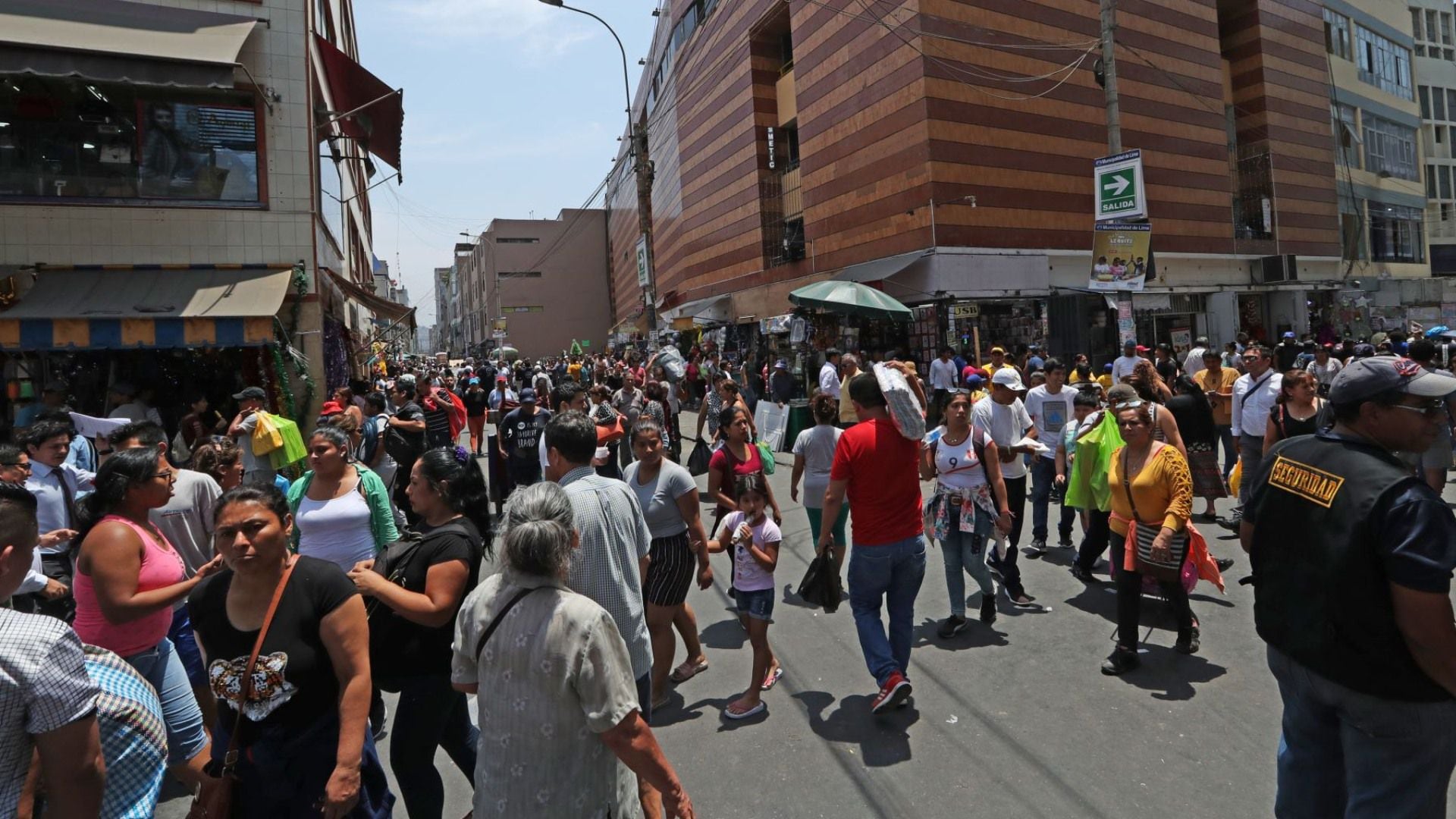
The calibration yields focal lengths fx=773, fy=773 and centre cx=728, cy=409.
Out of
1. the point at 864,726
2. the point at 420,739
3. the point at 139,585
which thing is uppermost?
the point at 139,585

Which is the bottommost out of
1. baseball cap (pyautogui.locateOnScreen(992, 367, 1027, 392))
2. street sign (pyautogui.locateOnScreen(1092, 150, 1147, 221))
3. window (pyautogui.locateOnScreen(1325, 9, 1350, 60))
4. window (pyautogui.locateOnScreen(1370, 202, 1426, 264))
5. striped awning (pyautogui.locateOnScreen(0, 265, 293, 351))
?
baseball cap (pyautogui.locateOnScreen(992, 367, 1027, 392))

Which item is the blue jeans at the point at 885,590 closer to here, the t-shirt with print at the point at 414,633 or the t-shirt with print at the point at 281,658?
the t-shirt with print at the point at 414,633

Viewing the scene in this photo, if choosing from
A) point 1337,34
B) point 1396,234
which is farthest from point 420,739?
point 1396,234

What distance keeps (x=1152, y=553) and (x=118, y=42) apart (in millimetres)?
12704

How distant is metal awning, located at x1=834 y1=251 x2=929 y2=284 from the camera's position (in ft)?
60.9

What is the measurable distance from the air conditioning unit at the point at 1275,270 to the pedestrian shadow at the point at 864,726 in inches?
1110

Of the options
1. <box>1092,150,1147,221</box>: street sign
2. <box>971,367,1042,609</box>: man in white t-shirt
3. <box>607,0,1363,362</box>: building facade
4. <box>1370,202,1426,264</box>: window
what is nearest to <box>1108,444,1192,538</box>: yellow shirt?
<box>971,367,1042,609</box>: man in white t-shirt

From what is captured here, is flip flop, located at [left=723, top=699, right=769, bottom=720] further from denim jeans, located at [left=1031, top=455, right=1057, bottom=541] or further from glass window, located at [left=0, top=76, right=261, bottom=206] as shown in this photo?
glass window, located at [left=0, top=76, right=261, bottom=206]

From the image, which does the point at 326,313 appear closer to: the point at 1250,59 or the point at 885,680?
the point at 885,680

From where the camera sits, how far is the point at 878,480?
13.6ft

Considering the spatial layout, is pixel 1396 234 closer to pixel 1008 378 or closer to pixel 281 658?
pixel 1008 378

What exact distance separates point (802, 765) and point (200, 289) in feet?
35.0

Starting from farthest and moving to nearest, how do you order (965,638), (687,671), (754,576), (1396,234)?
(1396,234) < (965,638) < (687,671) < (754,576)

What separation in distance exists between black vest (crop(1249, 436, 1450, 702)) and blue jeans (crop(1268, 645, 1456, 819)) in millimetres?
53
